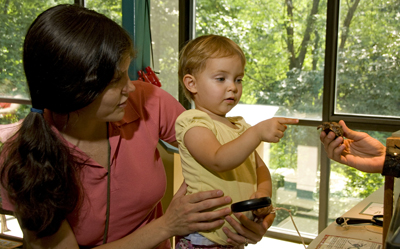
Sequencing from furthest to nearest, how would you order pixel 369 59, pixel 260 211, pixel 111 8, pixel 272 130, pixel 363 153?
pixel 111 8
pixel 369 59
pixel 363 153
pixel 260 211
pixel 272 130

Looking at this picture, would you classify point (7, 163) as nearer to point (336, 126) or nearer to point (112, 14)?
point (336, 126)

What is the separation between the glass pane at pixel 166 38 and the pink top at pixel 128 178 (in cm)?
238

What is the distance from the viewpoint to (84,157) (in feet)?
3.98

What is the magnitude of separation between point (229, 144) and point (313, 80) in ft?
7.94

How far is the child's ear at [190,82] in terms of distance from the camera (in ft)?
4.08

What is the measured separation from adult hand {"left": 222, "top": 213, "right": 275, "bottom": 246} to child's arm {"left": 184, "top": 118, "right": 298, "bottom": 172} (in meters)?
0.20

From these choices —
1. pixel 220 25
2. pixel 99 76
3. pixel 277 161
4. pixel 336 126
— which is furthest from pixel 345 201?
pixel 99 76

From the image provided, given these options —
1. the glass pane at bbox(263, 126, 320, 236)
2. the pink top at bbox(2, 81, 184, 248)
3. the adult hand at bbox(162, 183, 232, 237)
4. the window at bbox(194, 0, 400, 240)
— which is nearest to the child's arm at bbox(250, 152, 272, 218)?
the adult hand at bbox(162, 183, 232, 237)

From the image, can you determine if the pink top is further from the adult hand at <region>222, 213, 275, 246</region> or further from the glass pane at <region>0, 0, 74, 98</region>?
the glass pane at <region>0, 0, 74, 98</region>

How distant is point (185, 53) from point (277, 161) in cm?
233

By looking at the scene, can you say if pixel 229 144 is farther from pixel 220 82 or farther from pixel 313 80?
pixel 313 80

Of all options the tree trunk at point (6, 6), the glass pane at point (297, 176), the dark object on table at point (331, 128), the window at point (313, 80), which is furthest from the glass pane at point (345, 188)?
the tree trunk at point (6, 6)

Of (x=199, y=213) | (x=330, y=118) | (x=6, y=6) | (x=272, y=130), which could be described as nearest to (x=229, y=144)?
(x=272, y=130)

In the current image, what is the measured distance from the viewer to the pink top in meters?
1.21
